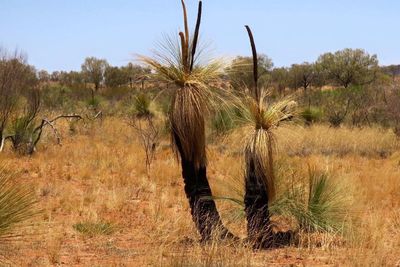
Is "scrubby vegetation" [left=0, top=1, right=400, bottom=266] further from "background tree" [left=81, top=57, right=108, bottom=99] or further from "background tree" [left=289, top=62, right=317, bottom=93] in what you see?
"background tree" [left=81, top=57, right=108, bottom=99]

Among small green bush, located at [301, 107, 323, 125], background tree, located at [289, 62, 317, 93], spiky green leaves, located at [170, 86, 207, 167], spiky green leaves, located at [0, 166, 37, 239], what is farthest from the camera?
background tree, located at [289, 62, 317, 93]

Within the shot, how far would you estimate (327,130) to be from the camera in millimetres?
22562

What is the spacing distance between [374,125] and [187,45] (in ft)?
62.4

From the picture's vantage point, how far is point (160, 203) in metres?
11.7

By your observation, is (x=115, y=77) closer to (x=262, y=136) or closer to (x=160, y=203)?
(x=160, y=203)

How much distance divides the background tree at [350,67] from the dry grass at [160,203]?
1138 inches

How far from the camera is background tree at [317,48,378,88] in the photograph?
50.3 m

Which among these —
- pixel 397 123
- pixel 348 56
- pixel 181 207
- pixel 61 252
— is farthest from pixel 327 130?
pixel 348 56

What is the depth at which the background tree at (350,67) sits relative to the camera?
50281mm

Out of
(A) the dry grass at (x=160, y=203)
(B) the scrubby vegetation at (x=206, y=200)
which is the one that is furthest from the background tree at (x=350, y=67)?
(B) the scrubby vegetation at (x=206, y=200)

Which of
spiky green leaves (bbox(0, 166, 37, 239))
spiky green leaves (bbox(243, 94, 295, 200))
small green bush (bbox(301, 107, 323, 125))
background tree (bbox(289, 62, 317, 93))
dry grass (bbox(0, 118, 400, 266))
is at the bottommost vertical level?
dry grass (bbox(0, 118, 400, 266))

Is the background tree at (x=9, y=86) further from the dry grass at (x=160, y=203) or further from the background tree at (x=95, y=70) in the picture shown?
the background tree at (x=95, y=70)

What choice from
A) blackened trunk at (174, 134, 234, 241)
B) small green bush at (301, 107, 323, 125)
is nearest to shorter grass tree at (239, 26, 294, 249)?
blackened trunk at (174, 134, 234, 241)

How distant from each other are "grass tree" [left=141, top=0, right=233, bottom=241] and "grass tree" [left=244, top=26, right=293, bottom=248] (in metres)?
0.45
